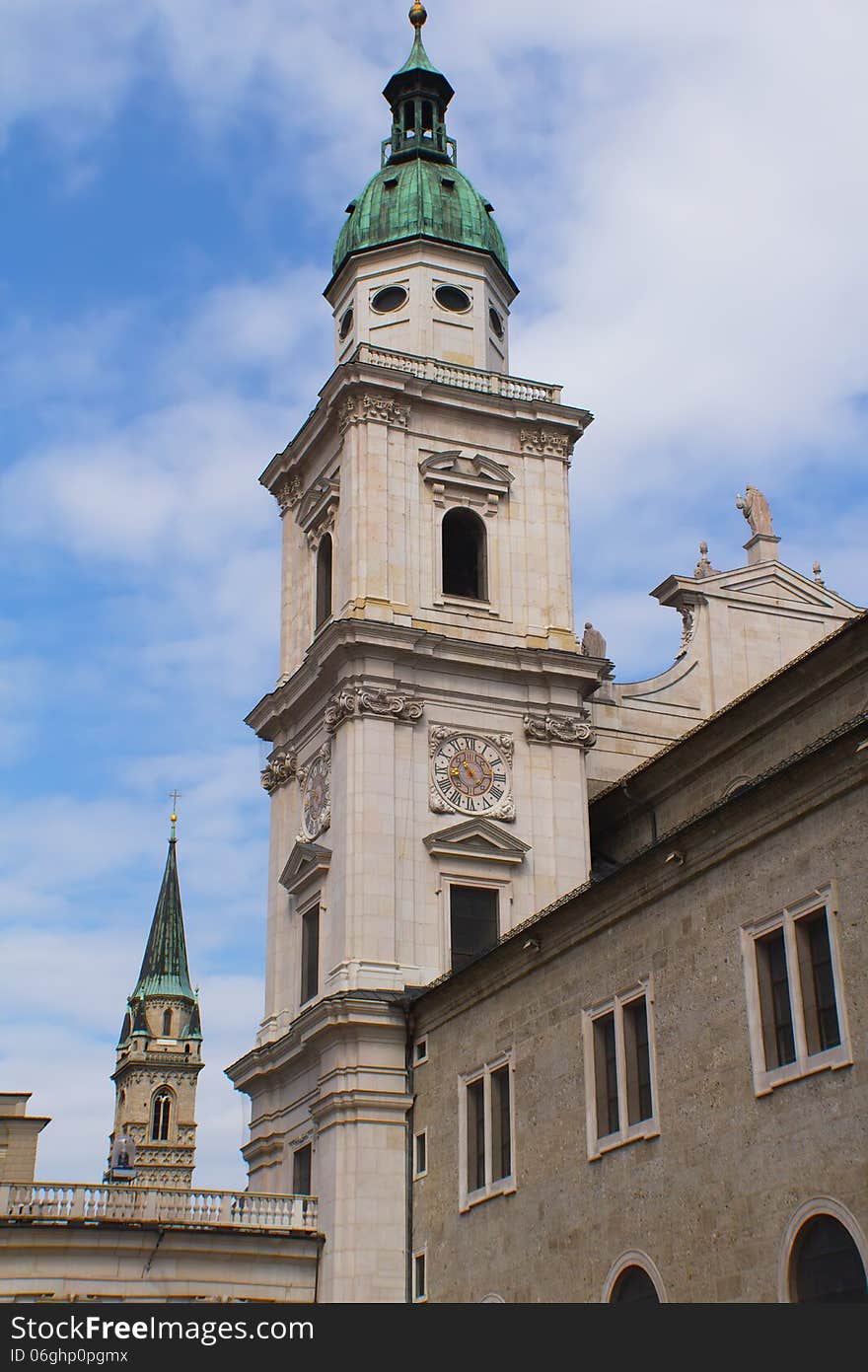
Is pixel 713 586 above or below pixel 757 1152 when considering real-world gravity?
above

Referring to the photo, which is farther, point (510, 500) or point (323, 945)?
point (510, 500)

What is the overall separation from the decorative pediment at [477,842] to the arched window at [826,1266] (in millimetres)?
19582

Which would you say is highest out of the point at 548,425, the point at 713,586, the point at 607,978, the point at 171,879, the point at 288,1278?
the point at 171,879

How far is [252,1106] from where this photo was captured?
4553 cm

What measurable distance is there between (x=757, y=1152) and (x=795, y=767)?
219 inches

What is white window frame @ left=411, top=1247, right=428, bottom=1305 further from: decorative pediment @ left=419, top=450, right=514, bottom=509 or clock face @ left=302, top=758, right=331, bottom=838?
decorative pediment @ left=419, top=450, right=514, bottom=509

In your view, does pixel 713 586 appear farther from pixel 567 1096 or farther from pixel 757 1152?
pixel 757 1152

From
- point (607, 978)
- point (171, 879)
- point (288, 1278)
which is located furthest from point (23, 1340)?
point (171, 879)

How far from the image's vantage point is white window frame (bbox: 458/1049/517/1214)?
33312 millimetres

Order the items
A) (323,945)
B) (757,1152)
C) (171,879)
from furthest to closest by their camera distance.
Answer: (171,879)
(323,945)
(757,1152)

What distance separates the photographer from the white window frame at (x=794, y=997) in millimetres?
24141

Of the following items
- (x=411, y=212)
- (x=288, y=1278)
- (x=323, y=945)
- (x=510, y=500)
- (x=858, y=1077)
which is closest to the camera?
(x=858, y=1077)

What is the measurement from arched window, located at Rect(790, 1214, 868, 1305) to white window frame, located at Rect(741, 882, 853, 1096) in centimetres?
204

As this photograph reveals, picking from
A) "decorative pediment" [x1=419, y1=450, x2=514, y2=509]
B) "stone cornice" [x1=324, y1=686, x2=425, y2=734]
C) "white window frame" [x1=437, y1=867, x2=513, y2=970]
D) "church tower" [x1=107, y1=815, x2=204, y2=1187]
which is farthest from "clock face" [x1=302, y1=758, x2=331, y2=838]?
"church tower" [x1=107, y1=815, x2=204, y2=1187]
